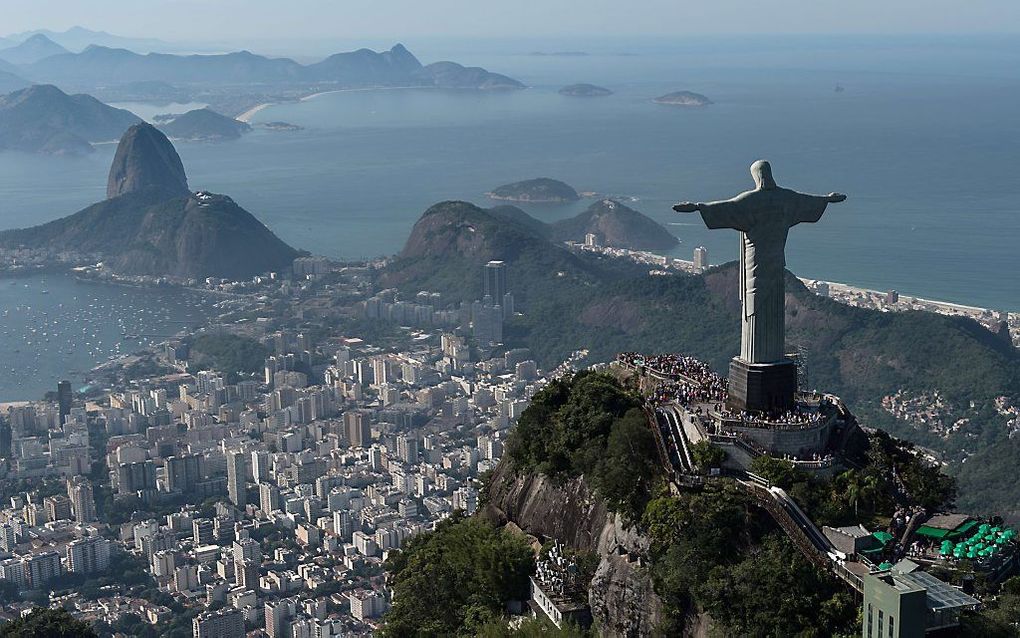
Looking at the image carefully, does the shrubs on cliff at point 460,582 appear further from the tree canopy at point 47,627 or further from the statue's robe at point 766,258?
the tree canopy at point 47,627

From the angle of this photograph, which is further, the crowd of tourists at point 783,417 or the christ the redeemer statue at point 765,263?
the christ the redeemer statue at point 765,263

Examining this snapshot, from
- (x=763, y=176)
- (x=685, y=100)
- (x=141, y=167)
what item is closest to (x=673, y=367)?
(x=763, y=176)

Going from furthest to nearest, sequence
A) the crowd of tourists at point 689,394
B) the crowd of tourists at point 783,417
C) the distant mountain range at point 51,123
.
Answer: the distant mountain range at point 51,123 < the crowd of tourists at point 689,394 < the crowd of tourists at point 783,417

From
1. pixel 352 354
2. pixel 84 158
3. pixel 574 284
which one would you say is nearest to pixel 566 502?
pixel 352 354

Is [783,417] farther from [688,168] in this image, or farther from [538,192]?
[688,168]

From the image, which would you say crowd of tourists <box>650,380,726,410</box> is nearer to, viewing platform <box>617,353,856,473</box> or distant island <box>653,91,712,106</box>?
viewing platform <box>617,353,856,473</box>

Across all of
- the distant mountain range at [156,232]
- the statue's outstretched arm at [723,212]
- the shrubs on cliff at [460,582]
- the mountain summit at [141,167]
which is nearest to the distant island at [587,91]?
the mountain summit at [141,167]

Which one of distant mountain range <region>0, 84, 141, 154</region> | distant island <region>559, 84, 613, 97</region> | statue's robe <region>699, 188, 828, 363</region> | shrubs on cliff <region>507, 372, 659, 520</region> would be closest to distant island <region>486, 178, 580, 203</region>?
distant mountain range <region>0, 84, 141, 154</region>
